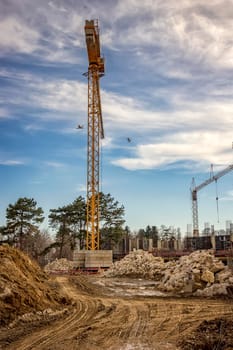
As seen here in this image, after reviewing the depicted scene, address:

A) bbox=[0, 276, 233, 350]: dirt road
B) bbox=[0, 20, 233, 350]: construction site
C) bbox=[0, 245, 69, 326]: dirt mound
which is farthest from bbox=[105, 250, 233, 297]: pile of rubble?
bbox=[0, 245, 69, 326]: dirt mound

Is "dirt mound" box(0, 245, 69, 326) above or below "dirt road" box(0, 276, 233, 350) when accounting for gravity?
above

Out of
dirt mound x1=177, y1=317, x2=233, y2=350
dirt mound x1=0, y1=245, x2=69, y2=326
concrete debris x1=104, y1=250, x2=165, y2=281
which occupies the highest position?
dirt mound x1=0, y1=245, x2=69, y2=326

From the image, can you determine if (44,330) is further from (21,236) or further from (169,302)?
(21,236)

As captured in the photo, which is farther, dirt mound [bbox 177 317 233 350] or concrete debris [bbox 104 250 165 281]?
concrete debris [bbox 104 250 165 281]

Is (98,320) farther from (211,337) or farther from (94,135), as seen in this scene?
(94,135)

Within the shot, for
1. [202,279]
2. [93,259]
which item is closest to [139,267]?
[93,259]

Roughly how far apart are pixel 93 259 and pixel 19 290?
115 ft

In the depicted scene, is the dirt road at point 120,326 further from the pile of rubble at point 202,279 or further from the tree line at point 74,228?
the tree line at point 74,228

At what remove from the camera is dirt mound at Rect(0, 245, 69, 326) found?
1112 centimetres

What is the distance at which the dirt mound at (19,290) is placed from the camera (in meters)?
11.1

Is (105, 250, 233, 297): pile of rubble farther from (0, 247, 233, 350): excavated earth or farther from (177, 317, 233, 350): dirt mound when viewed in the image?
(177, 317, 233, 350): dirt mound

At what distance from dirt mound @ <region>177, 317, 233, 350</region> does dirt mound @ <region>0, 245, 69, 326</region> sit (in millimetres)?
5378

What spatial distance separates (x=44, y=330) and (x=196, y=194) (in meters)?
86.3

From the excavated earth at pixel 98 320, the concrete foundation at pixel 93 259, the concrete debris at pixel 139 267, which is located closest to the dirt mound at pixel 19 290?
the excavated earth at pixel 98 320
